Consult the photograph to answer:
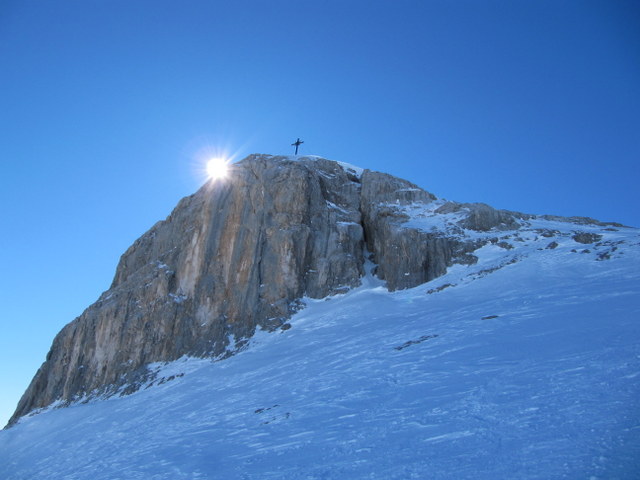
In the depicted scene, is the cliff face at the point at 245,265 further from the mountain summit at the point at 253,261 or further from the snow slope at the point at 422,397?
the snow slope at the point at 422,397

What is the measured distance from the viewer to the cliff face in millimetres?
37688

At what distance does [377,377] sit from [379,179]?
32.5m

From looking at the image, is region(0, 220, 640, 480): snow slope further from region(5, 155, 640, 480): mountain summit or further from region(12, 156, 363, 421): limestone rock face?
region(12, 156, 363, 421): limestone rock face

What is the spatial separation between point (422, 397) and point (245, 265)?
1177 inches

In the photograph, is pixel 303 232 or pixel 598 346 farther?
pixel 303 232

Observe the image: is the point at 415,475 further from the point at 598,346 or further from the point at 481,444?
the point at 598,346

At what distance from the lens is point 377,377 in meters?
16.0

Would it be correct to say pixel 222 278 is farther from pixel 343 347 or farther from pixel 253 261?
pixel 343 347

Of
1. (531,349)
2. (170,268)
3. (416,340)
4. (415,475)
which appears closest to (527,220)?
(416,340)

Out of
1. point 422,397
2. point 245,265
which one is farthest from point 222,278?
point 422,397

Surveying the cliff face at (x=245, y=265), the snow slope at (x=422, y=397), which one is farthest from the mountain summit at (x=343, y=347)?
the cliff face at (x=245, y=265)

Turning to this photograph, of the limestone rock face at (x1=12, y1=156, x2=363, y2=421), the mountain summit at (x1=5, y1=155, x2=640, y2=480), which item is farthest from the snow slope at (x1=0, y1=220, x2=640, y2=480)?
the limestone rock face at (x1=12, y1=156, x2=363, y2=421)

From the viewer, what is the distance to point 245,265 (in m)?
40.8

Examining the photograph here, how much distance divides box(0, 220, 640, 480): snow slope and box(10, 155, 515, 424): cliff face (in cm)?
440
